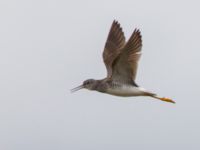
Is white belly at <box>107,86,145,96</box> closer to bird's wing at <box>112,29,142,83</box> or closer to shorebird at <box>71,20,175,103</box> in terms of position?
shorebird at <box>71,20,175,103</box>

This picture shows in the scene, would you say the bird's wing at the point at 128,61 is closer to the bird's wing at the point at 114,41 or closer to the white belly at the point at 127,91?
the white belly at the point at 127,91

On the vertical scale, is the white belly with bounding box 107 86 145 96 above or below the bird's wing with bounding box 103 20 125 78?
below

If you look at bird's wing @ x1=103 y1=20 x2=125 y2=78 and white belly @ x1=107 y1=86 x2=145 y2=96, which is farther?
bird's wing @ x1=103 y1=20 x2=125 y2=78

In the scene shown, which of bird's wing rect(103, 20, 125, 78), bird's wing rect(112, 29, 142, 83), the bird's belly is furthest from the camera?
bird's wing rect(103, 20, 125, 78)

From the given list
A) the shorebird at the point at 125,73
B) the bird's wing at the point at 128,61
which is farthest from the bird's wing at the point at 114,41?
the bird's wing at the point at 128,61

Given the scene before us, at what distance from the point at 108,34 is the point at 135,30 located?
3.02 m

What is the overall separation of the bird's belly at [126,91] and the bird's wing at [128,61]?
0.29 m

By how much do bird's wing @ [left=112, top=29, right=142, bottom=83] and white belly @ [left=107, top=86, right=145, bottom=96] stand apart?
0.28 m

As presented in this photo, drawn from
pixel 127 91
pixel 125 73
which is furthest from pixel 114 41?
pixel 127 91

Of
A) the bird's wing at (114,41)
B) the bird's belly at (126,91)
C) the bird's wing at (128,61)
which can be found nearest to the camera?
the bird's wing at (128,61)

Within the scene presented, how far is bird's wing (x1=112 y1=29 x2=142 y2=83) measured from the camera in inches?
778

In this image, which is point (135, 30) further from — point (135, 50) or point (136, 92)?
point (136, 92)

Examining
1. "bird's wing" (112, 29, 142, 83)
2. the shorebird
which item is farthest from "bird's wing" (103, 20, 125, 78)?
"bird's wing" (112, 29, 142, 83)

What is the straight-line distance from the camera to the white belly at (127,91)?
2030cm
